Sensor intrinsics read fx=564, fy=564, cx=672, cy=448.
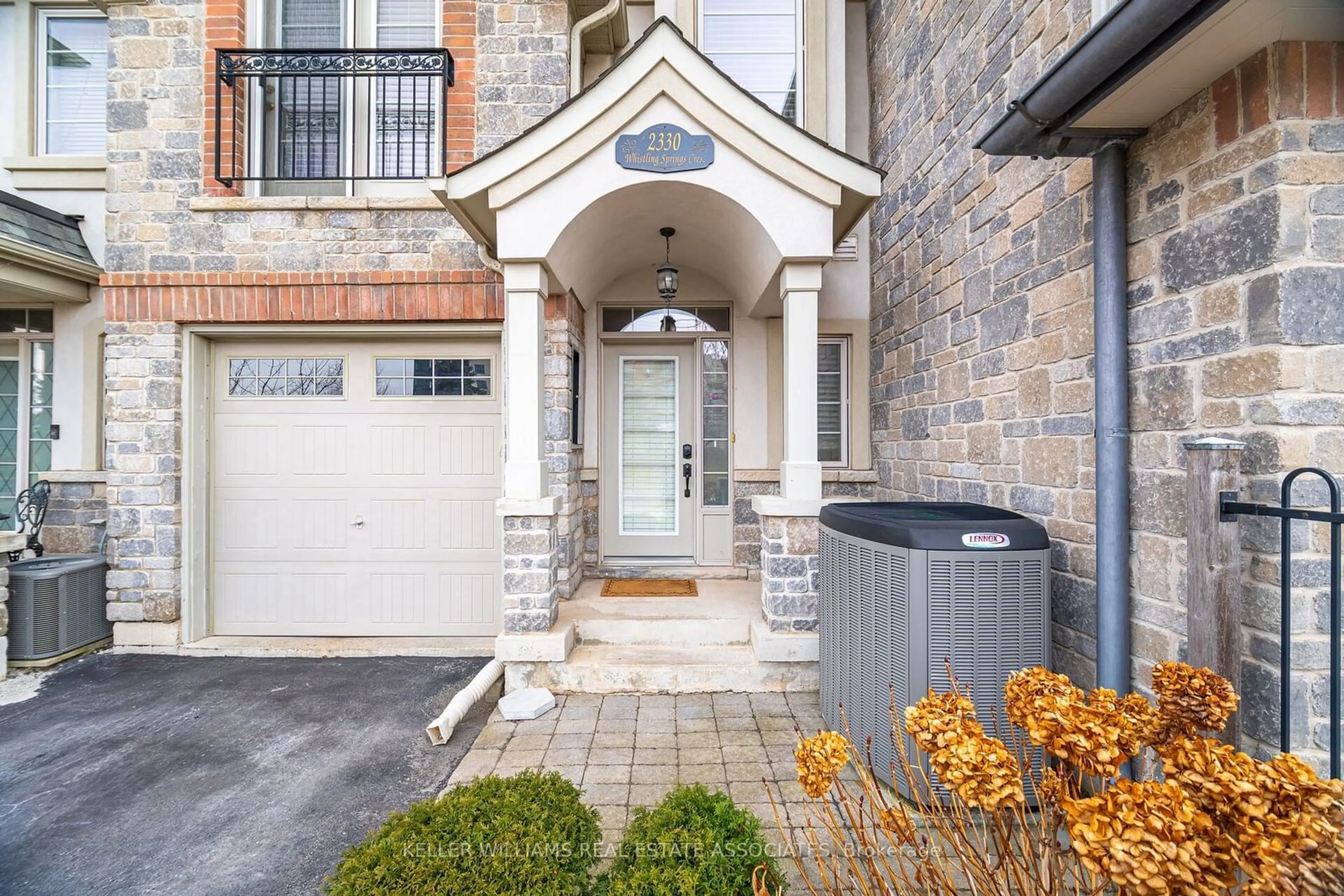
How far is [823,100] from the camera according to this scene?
4.73m

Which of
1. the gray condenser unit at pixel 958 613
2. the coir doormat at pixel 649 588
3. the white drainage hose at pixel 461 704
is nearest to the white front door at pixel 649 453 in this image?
the coir doormat at pixel 649 588

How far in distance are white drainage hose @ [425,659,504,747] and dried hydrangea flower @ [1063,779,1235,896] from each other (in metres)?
2.97

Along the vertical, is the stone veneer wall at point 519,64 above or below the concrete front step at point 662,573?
above

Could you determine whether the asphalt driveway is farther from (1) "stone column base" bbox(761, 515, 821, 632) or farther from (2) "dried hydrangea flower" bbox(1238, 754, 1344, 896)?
(2) "dried hydrangea flower" bbox(1238, 754, 1344, 896)

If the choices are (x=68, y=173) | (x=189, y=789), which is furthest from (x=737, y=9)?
(x=189, y=789)

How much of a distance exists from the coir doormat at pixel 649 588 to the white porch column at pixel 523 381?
1356 mm

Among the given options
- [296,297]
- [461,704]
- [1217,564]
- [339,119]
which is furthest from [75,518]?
[1217,564]

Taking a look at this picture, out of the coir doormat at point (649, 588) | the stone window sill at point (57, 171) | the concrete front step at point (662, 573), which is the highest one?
the stone window sill at point (57, 171)

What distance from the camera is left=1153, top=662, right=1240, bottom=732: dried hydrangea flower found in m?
1.25

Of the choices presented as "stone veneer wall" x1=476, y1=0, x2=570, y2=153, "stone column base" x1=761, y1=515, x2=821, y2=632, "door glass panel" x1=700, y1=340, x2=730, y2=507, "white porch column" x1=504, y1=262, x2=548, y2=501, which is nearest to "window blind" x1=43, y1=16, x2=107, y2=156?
"stone veneer wall" x1=476, y1=0, x2=570, y2=153

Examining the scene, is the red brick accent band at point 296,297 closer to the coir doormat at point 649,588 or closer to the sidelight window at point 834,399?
the coir doormat at point 649,588

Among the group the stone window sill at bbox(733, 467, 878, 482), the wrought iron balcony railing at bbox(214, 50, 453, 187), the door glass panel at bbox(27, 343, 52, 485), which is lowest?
the stone window sill at bbox(733, 467, 878, 482)

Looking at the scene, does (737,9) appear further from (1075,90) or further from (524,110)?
(1075,90)

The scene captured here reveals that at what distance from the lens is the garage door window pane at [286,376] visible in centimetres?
462
